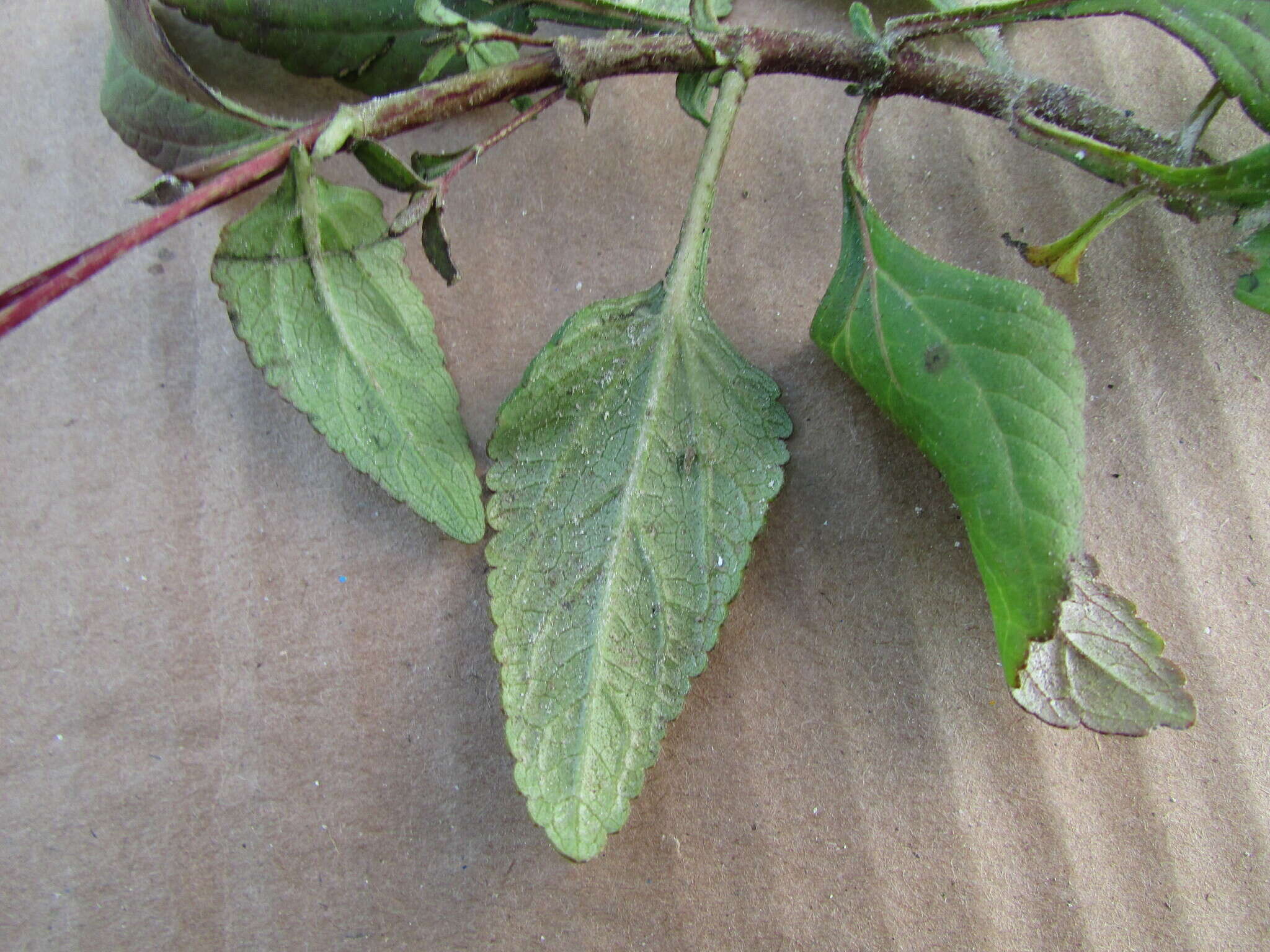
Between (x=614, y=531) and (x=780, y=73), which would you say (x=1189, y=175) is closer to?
(x=780, y=73)

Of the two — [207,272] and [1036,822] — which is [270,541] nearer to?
[207,272]

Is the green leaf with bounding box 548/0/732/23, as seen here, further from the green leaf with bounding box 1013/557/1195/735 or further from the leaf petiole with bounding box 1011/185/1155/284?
the green leaf with bounding box 1013/557/1195/735

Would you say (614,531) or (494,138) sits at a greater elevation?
(494,138)

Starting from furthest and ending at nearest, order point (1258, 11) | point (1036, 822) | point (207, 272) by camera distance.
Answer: point (207, 272) → point (1036, 822) → point (1258, 11)

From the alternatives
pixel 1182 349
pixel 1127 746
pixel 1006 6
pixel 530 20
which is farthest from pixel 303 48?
pixel 1127 746

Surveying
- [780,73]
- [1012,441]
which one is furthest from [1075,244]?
[780,73]

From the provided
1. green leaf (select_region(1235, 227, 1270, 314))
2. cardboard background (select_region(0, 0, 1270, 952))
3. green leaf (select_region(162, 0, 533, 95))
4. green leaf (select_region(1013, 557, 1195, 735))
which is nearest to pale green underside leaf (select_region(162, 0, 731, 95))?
green leaf (select_region(162, 0, 533, 95))
